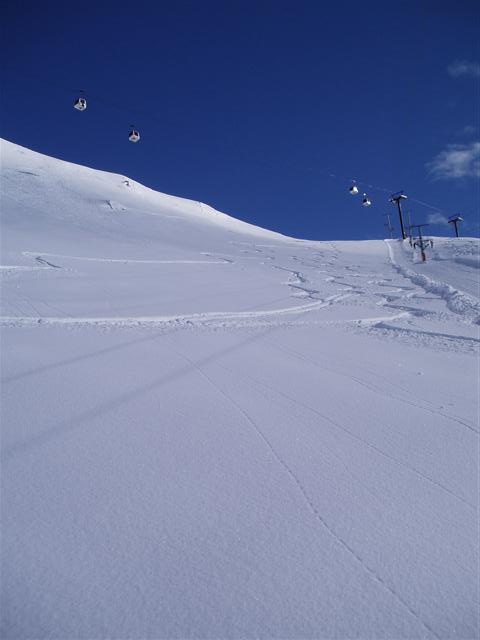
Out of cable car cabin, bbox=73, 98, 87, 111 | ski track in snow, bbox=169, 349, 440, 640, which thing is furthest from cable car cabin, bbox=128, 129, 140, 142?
ski track in snow, bbox=169, 349, 440, 640

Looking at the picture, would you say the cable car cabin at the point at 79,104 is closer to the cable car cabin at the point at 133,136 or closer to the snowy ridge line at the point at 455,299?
the cable car cabin at the point at 133,136

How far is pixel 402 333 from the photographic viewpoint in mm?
5504

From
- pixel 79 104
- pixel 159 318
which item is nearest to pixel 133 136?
pixel 79 104

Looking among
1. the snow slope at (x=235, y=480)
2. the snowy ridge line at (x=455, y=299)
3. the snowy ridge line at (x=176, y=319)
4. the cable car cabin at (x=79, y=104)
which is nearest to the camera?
the snow slope at (x=235, y=480)

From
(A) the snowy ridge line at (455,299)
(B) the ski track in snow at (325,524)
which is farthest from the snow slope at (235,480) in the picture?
(A) the snowy ridge line at (455,299)

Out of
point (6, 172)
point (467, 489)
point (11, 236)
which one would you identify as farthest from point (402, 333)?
point (6, 172)

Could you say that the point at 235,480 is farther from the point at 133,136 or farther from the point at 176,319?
the point at 133,136

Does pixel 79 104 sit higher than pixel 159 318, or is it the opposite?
pixel 79 104

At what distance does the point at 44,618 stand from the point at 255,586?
744 millimetres

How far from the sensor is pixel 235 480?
6.65 feet

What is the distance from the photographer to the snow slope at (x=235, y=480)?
4.48 ft

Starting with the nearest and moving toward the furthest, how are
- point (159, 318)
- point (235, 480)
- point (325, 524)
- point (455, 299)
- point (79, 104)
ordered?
point (325, 524), point (235, 480), point (159, 318), point (455, 299), point (79, 104)

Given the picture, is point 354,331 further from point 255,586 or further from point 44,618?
point 44,618

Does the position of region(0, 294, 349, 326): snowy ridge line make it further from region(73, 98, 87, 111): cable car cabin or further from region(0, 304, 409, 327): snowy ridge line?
region(73, 98, 87, 111): cable car cabin
